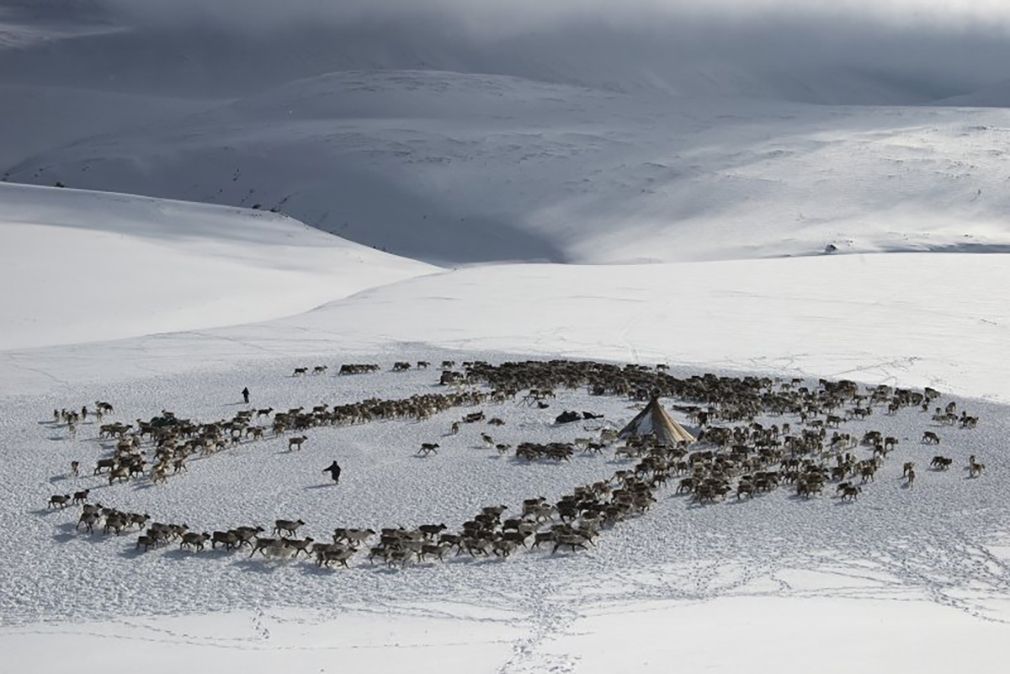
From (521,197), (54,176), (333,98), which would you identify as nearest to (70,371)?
(521,197)

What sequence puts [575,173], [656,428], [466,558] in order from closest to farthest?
[466,558] < [656,428] < [575,173]

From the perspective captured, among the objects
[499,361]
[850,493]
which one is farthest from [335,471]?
[499,361]

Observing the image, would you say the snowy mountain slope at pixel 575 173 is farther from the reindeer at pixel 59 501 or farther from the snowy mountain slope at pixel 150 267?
the reindeer at pixel 59 501

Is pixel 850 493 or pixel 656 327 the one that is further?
Result: pixel 656 327

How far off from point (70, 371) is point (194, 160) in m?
76.8

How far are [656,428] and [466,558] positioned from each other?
845 cm

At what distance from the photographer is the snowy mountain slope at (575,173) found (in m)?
78.4

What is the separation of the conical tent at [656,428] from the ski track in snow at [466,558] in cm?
149

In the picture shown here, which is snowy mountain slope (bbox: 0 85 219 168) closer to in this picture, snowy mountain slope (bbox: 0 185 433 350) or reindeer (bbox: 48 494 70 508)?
snowy mountain slope (bbox: 0 185 433 350)

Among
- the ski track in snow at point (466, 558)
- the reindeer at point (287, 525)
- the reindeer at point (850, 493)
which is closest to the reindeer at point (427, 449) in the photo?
the ski track in snow at point (466, 558)

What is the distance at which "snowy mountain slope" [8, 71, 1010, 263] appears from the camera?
7838cm

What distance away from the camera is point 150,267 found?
47.0 metres

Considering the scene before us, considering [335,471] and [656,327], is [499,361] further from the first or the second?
[335,471]

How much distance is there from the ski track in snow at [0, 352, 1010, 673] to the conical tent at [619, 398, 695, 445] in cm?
149
